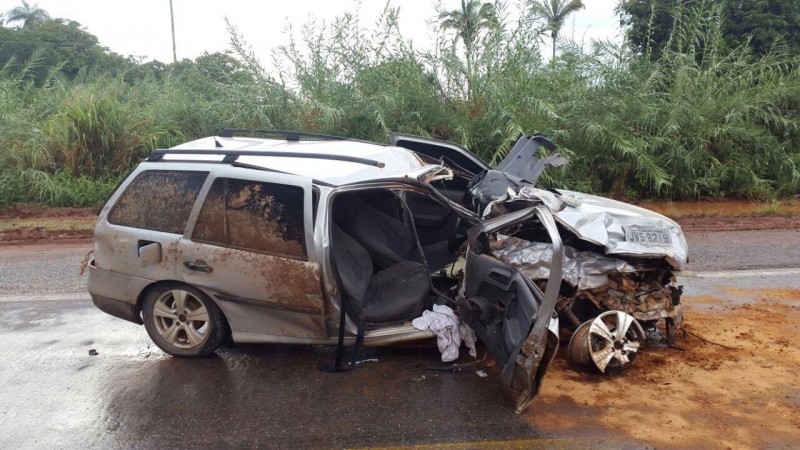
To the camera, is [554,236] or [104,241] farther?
[104,241]

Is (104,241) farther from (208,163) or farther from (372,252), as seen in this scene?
(372,252)

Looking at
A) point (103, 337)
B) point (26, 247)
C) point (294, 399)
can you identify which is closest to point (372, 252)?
point (294, 399)

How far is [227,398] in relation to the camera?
4363 mm

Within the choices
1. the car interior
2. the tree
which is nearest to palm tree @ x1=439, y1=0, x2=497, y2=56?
the tree

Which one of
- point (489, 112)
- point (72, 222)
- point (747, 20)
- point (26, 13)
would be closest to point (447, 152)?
point (489, 112)

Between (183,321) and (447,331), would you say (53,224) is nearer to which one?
(183,321)

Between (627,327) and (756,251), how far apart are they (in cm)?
483

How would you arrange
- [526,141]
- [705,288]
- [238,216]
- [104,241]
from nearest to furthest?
[238,216] → [104,241] → [526,141] → [705,288]

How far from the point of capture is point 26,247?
931cm

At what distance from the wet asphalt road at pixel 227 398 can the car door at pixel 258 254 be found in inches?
15.3

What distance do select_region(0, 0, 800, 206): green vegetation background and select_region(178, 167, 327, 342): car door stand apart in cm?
675

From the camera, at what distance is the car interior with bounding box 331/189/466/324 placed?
4910 mm

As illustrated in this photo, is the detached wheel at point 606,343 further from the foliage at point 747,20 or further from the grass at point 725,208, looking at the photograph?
the foliage at point 747,20

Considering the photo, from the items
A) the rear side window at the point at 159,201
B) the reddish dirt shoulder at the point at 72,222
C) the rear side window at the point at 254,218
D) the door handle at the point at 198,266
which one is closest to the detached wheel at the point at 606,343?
the rear side window at the point at 254,218
